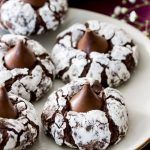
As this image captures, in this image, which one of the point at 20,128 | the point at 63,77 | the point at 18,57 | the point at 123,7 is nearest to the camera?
the point at 20,128

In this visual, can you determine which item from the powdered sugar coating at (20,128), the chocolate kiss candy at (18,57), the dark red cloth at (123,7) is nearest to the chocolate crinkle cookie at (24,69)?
the chocolate kiss candy at (18,57)

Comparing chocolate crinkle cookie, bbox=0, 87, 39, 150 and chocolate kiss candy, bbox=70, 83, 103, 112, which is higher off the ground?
chocolate kiss candy, bbox=70, 83, 103, 112

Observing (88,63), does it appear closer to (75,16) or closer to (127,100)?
(127,100)

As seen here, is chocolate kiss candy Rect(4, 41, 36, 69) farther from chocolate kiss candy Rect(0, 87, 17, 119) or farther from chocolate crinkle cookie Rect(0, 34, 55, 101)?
chocolate kiss candy Rect(0, 87, 17, 119)

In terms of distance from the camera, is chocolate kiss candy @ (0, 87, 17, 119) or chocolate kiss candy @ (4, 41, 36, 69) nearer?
chocolate kiss candy @ (0, 87, 17, 119)

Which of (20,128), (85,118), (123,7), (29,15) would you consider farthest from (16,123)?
(123,7)

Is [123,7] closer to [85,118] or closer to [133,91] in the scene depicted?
[133,91]

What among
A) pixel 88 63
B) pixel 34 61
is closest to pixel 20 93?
pixel 34 61

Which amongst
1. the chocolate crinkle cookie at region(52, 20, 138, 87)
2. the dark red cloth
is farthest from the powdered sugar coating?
the dark red cloth
